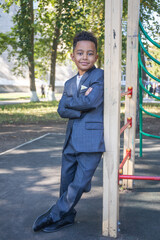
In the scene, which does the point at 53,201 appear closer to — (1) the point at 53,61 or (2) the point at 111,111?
(2) the point at 111,111

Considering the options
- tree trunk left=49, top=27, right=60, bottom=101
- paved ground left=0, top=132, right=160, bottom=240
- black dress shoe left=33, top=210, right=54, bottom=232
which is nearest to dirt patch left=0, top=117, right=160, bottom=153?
paved ground left=0, top=132, right=160, bottom=240

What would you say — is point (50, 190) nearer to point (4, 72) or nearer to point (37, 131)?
point (37, 131)

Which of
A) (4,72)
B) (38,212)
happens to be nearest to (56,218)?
(38,212)

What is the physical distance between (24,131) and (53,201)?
496cm

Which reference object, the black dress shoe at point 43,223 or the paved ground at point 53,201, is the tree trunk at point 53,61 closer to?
the paved ground at point 53,201

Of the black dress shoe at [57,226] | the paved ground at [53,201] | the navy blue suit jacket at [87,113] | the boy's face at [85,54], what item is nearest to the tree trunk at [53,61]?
the paved ground at [53,201]

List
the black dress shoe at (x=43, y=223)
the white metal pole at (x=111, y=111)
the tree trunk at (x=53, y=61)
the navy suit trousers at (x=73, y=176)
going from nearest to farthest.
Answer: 1. the white metal pole at (x=111, y=111)
2. the navy suit trousers at (x=73, y=176)
3. the black dress shoe at (x=43, y=223)
4. the tree trunk at (x=53, y=61)

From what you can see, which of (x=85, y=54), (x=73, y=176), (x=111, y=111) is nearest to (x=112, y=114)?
(x=111, y=111)

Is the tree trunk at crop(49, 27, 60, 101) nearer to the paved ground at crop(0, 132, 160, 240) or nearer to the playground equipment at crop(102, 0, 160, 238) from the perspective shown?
the paved ground at crop(0, 132, 160, 240)

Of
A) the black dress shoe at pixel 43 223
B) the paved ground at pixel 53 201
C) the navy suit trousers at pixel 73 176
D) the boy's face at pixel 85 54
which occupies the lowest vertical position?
the paved ground at pixel 53 201

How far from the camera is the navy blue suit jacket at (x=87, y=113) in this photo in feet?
6.82

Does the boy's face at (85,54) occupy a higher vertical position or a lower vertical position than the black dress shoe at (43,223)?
higher

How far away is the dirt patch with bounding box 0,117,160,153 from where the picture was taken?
6.15 meters

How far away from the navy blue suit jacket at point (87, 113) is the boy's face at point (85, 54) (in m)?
0.06
